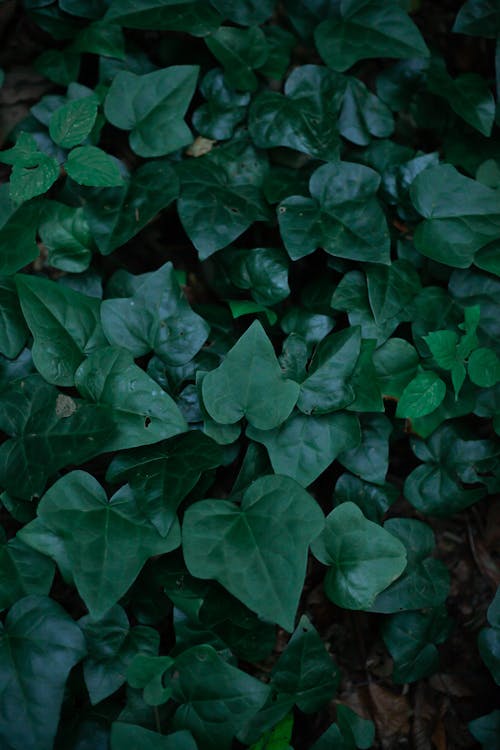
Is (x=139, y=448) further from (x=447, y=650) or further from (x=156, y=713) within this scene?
(x=447, y=650)

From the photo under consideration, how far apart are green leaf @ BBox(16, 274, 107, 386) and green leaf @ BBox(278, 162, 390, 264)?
0.78 m

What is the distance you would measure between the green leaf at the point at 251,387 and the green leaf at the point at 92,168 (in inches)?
29.2

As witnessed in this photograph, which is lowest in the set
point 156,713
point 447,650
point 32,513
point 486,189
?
point 447,650

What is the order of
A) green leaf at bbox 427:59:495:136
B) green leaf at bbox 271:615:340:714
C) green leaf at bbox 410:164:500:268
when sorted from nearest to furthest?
green leaf at bbox 271:615:340:714 → green leaf at bbox 410:164:500:268 → green leaf at bbox 427:59:495:136

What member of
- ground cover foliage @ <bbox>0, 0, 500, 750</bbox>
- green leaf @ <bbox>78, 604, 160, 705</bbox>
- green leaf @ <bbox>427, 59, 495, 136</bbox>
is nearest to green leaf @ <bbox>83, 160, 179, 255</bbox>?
ground cover foliage @ <bbox>0, 0, 500, 750</bbox>

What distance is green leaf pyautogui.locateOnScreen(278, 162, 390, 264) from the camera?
2359 millimetres

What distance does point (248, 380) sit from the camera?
6.92 feet

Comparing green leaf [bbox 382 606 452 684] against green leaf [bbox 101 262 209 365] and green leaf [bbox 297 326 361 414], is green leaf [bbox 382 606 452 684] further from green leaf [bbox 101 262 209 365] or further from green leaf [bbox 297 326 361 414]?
green leaf [bbox 101 262 209 365]

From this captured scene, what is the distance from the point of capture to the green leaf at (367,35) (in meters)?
2.54

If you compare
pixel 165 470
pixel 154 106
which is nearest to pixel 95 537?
pixel 165 470

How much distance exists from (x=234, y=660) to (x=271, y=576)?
0.44 m

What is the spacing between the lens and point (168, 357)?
2.31 meters

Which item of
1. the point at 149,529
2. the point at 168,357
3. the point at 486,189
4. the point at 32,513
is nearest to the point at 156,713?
the point at 149,529

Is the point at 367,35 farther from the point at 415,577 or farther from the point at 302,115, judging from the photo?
the point at 415,577
